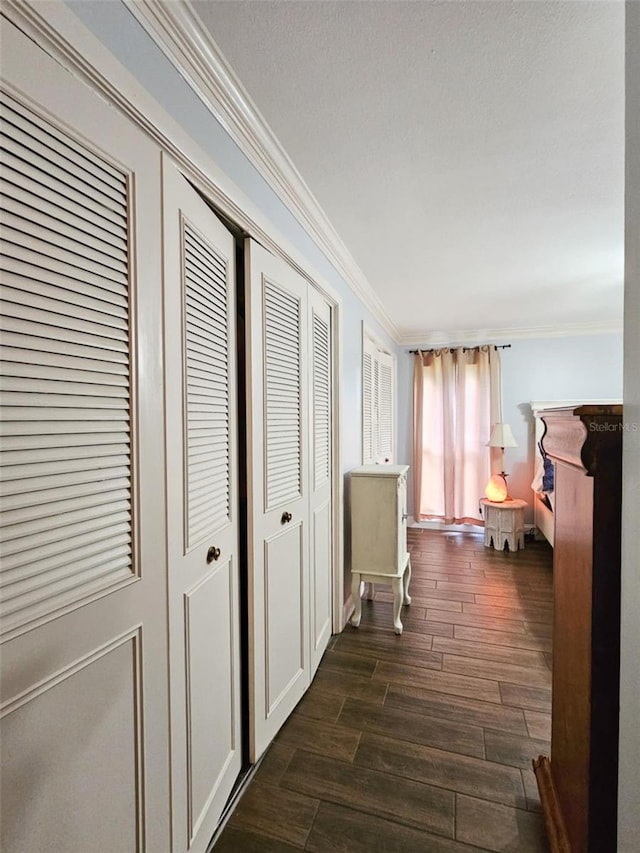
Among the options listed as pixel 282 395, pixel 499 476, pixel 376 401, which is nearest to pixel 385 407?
pixel 376 401

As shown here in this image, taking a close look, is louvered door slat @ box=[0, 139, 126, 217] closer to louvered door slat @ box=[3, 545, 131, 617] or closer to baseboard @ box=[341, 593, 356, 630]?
louvered door slat @ box=[3, 545, 131, 617]

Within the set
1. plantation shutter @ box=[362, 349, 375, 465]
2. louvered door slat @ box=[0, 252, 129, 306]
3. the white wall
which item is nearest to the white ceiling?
the white wall

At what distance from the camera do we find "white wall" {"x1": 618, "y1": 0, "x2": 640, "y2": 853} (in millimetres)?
698

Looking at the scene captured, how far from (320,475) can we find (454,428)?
3.13m

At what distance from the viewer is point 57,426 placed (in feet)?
2.38

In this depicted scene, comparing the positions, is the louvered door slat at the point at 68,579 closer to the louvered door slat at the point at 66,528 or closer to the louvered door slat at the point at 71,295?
the louvered door slat at the point at 66,528

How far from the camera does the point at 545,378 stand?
15.3 ft

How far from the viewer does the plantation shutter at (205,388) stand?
44.8 inches

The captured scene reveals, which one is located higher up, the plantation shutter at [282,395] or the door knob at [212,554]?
the plantation shutter at [282,395]

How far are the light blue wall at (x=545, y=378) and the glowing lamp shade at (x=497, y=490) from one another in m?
0.42

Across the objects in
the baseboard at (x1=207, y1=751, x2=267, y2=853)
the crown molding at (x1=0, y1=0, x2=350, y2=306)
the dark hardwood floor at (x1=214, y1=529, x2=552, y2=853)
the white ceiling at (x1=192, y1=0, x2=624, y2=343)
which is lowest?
the dark hardwood floor at (x1=214, y1=529, x2=552, y2=853)

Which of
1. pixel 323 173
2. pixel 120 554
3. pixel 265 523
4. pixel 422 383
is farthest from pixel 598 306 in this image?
pixel 120 554

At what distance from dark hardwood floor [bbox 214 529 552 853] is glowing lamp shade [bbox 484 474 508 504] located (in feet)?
5.45

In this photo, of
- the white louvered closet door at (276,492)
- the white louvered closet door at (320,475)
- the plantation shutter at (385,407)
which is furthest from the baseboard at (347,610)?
the plantation shutter at (385,407)
